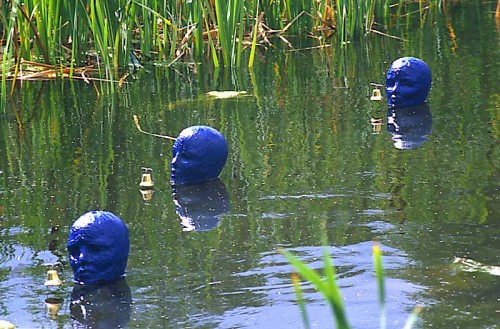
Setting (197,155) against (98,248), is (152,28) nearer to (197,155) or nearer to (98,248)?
(197,155)

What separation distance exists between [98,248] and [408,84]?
2894mm

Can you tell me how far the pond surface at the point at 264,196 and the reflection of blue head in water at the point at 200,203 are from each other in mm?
12

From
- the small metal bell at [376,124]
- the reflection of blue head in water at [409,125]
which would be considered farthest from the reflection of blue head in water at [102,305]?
the small metal bell at [376,124]

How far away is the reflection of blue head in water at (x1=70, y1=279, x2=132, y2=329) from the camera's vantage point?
294cm

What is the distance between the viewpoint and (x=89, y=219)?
326cm

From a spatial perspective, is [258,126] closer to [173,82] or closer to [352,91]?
[352,91]

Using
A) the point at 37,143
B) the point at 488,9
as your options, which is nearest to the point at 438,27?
A: the point at 488,9

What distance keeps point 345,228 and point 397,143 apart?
4.43 feet

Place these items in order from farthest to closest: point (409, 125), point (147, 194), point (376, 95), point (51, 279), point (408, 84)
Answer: point (376, 95)
point (408, 84)
point (409, 125)
point (147, 194)
point (51, 279)

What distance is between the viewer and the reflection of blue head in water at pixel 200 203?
12.7 ft

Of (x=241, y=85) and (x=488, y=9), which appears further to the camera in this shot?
(x=488, y=9)

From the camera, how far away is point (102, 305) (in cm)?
308

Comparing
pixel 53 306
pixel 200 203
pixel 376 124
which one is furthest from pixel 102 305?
pixel 376 124

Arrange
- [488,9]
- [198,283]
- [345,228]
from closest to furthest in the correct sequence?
[198,283] < [345,228] < [488,9]
